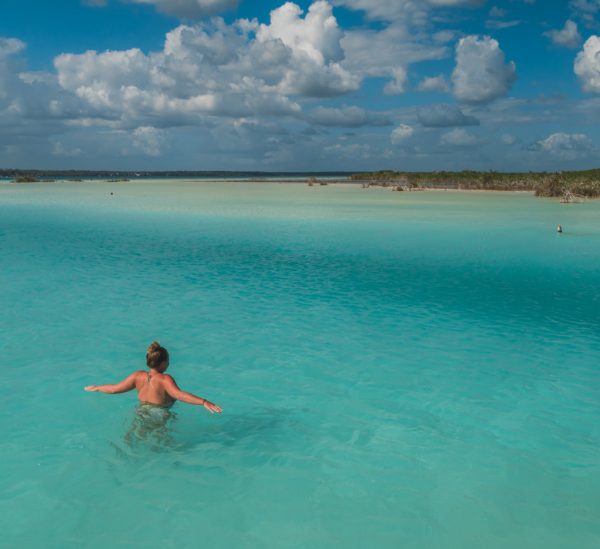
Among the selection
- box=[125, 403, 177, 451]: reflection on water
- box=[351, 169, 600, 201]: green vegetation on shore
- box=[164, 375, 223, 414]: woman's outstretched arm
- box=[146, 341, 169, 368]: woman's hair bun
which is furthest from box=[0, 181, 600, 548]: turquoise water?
box=[351, 169, 600, 201]: green vegetation on shore

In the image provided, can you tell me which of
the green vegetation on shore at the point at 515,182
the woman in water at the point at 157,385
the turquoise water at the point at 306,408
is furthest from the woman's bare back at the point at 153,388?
the green vegetation on shore at the point at 515,182

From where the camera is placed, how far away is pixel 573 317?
16.7 meters

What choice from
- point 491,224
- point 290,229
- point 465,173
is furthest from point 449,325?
point 465,173

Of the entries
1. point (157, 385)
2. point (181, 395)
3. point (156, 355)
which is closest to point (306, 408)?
point (181, 395)

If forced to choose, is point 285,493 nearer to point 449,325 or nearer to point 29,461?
point 29,461

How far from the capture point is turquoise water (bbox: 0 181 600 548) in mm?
7078

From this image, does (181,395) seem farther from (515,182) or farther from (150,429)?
(515,182)

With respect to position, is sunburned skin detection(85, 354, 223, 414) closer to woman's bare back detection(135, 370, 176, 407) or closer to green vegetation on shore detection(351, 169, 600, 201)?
woman's bare back detection(135, 370, 176, 407)

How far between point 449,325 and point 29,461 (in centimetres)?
1146

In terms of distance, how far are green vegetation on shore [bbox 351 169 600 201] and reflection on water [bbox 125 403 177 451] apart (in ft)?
226

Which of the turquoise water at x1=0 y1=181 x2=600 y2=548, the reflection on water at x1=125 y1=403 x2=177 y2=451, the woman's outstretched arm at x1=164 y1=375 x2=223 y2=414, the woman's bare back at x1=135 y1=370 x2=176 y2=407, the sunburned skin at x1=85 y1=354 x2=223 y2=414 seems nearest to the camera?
the turquoise water at x1=0 y1=181 x2=600 y2=548

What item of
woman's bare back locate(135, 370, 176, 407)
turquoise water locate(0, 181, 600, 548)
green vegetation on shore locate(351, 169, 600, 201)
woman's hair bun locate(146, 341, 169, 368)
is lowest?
turquoise water locate(0, 181, 600, 548)

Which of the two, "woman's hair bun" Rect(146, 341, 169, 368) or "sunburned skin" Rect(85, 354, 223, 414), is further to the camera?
"sunburned skin" Rect(85, 354, 223, 414)

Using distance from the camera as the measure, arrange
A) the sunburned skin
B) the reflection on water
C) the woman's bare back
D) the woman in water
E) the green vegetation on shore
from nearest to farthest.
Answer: the woman in water → the sunburned skin → the woman's bare back → the reflection on water → the green vegetation on shore
